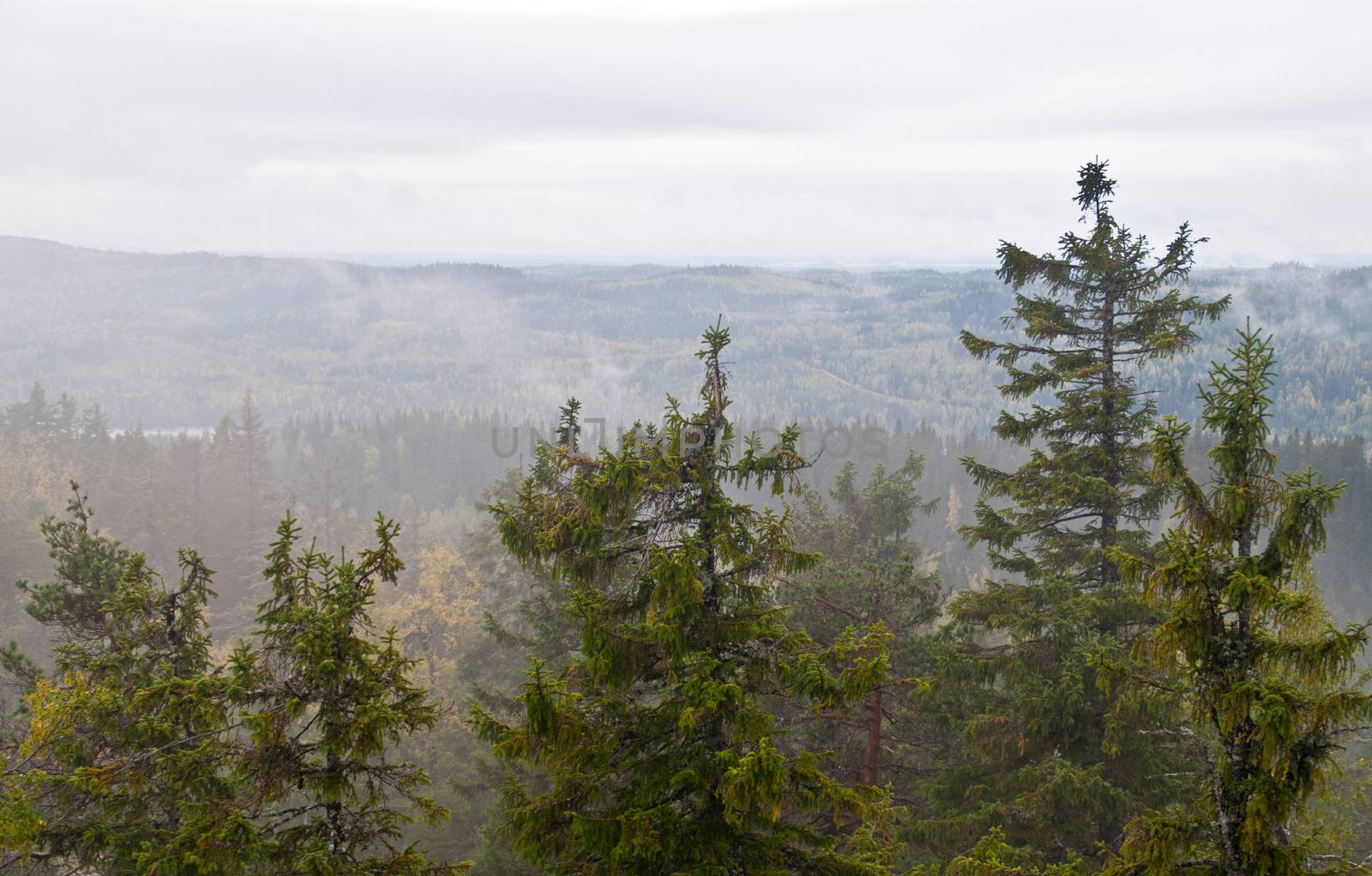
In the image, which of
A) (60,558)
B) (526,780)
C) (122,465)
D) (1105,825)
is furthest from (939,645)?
(122,465)

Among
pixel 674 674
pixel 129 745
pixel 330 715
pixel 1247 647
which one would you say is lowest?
pixel 129 745

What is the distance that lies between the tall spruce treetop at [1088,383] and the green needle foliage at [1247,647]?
726 cm

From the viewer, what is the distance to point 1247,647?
7812 mm

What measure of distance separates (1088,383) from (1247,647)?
961 centimetres

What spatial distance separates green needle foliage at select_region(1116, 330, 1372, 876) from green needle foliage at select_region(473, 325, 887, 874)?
276cm

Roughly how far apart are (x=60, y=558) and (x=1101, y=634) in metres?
16.5

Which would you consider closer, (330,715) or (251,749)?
(330,715)

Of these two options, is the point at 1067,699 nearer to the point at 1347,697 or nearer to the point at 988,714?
the point at 988,714

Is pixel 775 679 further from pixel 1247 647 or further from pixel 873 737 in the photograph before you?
pixel 873 737

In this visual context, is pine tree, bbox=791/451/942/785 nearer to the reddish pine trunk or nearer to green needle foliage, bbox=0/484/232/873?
the reddish pine trunk

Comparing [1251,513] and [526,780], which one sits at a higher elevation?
[1251,513]

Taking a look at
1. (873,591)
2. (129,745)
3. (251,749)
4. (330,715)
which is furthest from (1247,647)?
(129,745)

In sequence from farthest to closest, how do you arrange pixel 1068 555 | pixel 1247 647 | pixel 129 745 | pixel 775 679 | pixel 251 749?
pixel 1068 555
pixel 129 745
pixel 775 679
pixel 251 749
pixel 1247 647

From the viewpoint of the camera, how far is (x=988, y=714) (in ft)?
49.8
